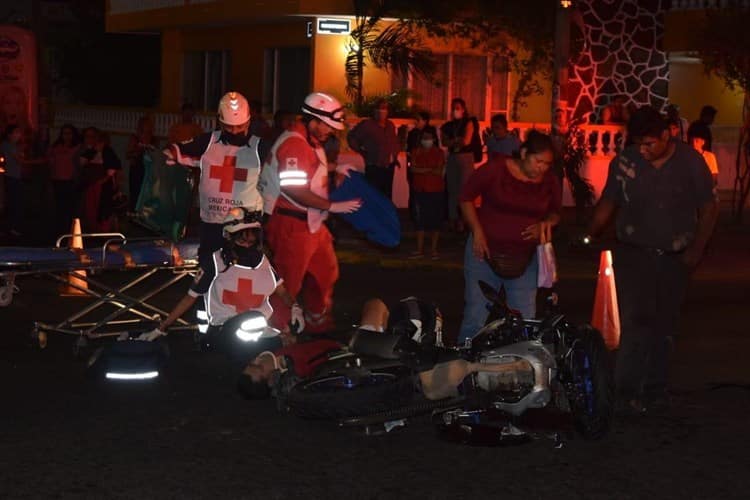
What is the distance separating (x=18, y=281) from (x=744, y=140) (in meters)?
14.6

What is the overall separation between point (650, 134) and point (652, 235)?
2.10 feet

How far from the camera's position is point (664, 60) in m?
30.1

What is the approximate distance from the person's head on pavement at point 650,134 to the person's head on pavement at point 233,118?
2.93 m

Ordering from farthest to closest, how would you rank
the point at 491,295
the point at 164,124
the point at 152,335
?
the point at 164,124
the point at 152,335
the point at 491,295

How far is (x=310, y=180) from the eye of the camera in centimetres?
1028

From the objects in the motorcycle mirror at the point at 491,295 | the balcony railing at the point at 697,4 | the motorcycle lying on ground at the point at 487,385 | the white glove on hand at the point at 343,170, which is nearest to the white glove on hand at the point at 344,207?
the white glove on hand at the point at 343,170

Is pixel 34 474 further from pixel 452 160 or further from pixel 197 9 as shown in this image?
pixel 197 9

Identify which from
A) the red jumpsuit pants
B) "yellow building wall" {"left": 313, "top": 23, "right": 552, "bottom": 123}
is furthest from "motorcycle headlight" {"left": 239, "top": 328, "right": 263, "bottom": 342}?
"yellow building wall" {"left": 313, "top": 23, "right": 552, "bottom": 123}

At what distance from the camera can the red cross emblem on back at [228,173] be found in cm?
1079

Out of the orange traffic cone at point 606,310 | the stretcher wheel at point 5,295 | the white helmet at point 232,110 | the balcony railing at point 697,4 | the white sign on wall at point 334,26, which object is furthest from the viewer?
the balcony railing at point 697,4

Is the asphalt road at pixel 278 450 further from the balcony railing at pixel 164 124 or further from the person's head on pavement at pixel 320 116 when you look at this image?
the balcony railing at pixel 164 124

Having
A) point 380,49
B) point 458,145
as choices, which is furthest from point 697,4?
point 458,145

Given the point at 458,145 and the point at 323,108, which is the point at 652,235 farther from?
the point at 458,145

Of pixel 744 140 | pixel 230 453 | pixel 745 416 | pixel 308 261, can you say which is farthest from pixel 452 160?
pixel 230 453
